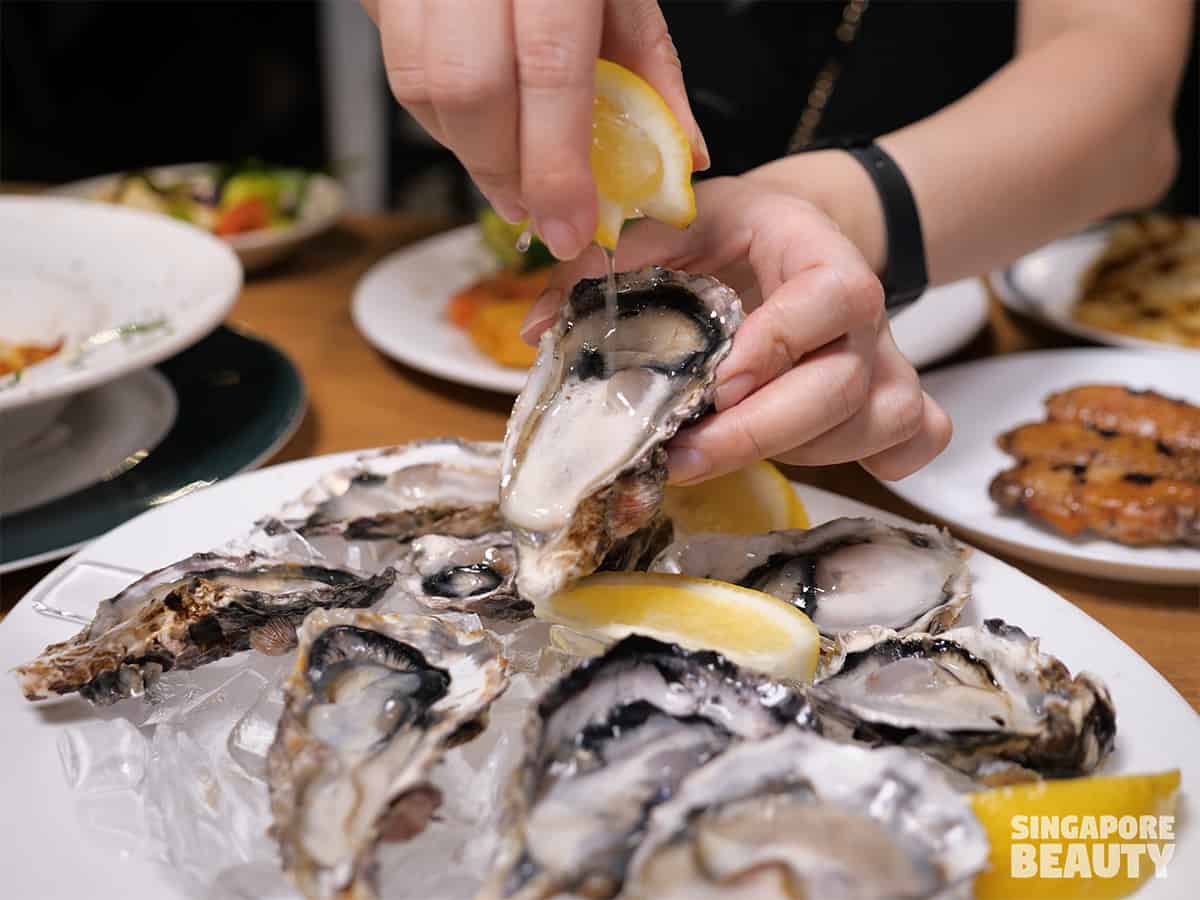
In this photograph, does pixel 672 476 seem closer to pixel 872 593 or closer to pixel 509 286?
pixel 872 593

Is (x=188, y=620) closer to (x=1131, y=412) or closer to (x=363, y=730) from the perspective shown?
(x=363, y=730)

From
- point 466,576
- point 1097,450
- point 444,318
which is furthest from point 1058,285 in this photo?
point 466,576

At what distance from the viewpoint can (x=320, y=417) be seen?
1.46m

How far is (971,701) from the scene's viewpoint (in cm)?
76

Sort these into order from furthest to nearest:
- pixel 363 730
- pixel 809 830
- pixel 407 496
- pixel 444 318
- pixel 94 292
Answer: pixel 444 318 → pixel 94 292 → pixel 407 496 → pixel 363 730 → pixel 809 830

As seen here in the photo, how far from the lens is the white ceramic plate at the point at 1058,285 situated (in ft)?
5.46

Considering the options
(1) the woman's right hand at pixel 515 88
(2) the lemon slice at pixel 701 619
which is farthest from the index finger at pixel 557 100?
(2) the lemon slice at pixel 701 619

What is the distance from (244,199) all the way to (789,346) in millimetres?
1586

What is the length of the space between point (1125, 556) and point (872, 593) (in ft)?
1.16

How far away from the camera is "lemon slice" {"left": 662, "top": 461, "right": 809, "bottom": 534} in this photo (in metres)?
1.00

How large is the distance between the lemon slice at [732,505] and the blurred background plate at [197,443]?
0.52 m

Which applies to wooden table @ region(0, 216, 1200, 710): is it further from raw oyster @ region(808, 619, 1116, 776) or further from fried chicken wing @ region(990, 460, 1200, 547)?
raw oyster @ region(808, 619, 1116, 776)

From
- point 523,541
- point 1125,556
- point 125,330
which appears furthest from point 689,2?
point 523,541

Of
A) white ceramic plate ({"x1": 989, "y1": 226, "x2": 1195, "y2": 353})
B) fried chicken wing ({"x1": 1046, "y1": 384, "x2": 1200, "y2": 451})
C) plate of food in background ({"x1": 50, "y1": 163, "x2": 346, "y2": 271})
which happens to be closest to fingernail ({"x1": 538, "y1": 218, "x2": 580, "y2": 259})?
fried chicken wing ({"x1": 1046, "y1": 384, "x2": 1200, "y2": 451})
